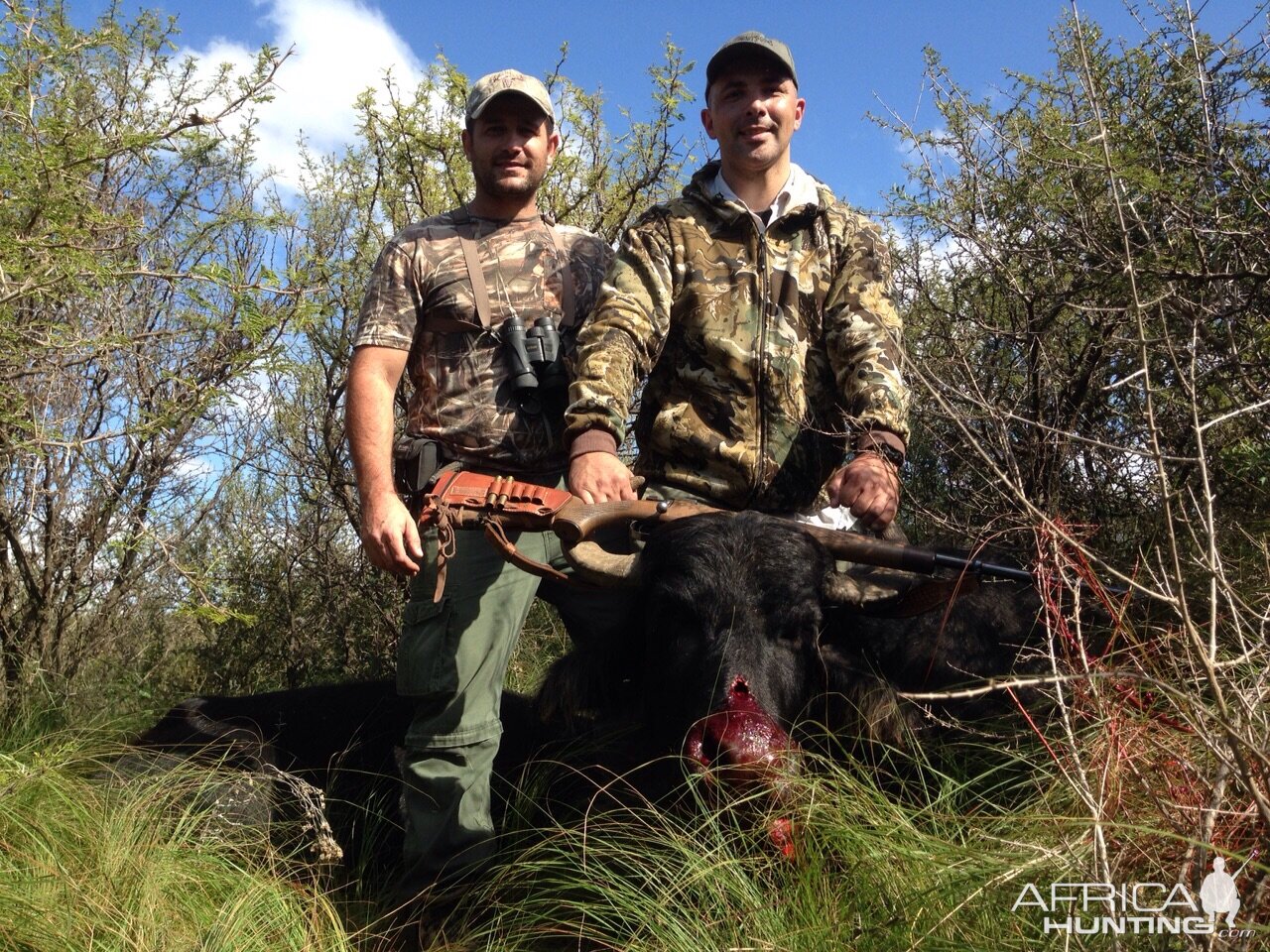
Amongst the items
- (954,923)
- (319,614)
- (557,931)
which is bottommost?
(557,931)

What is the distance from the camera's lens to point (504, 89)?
4.93 m

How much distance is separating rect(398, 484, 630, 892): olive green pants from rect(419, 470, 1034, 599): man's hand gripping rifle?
7.6 inches

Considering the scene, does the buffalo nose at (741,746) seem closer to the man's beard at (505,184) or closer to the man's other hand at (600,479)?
the man's other hand at (600,479)

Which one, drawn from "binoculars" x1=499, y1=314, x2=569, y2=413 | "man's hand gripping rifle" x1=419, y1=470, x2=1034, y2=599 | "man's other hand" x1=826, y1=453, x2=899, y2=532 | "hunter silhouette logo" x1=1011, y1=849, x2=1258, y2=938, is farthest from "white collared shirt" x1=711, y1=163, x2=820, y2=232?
"hunter silhouette logo" x1=1011, y1=849, x2=1258, y2=938

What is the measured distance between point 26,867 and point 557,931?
1.65 m

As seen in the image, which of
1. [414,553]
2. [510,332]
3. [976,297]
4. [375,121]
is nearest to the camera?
[414,553]

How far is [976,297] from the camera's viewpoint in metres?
6.50

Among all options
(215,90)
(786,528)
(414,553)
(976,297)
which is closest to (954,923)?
(786,528)

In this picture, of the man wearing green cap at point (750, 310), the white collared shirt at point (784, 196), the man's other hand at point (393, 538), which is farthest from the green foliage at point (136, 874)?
the white collared shirt at point (784, 196)

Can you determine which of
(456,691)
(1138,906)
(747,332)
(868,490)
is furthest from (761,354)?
(1138,906)

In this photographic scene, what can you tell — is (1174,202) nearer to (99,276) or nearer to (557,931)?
(557,931)

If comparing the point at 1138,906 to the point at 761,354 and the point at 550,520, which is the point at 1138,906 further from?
the point at 761,354

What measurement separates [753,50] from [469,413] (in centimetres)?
193

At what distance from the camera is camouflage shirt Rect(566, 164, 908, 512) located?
4668 millimetres
